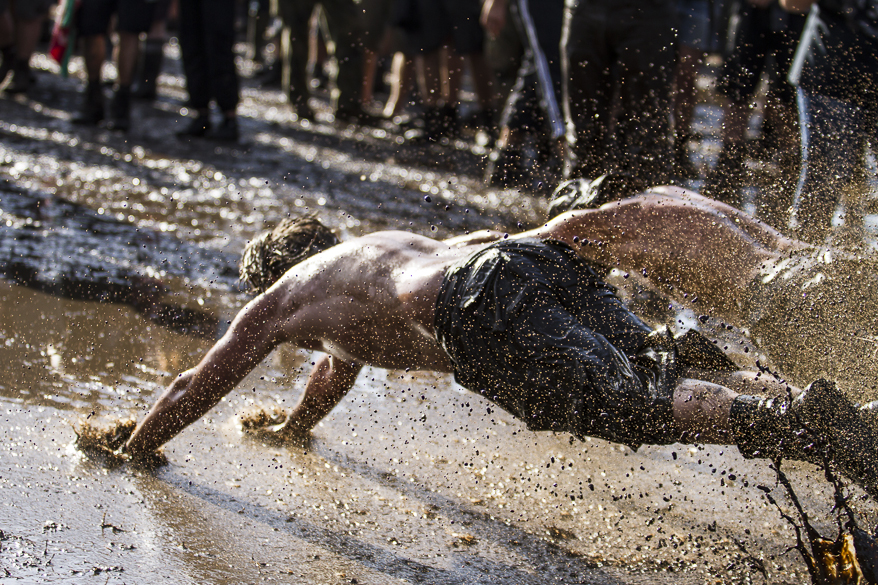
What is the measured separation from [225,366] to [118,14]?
4.83m

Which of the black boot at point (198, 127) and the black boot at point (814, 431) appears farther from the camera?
the black boot at point (198, 127)

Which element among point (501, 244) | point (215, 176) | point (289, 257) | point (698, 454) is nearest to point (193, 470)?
point (289, 257)

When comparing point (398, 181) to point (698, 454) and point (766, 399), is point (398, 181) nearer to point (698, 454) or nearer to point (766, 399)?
point (698, 454)

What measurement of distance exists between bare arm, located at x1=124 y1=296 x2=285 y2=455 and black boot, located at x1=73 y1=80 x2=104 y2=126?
4.77 m

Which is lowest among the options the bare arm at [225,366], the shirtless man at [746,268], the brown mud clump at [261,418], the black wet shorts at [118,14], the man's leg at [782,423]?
the brown mud clump at [261,418]

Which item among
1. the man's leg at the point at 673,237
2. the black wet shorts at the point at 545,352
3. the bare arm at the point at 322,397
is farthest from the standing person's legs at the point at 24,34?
the black wet shorts at the point at 545,352

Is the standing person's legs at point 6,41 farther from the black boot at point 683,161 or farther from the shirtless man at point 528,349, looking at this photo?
the shirtless man at point 528,349

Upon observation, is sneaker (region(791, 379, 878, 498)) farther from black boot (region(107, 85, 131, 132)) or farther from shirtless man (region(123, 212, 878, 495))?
black boot (region(107, 85, 131, 132))

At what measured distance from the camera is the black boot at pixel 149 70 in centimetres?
738

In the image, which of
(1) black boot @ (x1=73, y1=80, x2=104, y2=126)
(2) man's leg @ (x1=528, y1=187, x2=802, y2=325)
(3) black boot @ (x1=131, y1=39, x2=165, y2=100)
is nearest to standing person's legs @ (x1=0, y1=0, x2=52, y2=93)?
(3) black boot @ (x1=131, y1=39, x2=165, y2=100)

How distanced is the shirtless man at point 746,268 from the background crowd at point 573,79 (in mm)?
426

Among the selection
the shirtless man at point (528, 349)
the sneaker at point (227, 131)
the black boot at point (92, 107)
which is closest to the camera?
the shirtless man at point (528, 349)

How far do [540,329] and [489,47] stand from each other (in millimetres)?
4542

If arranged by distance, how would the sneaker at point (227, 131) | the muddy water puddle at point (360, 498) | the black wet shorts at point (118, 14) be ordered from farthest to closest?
the sneaker at point (227, 131) → the black wet shorts at point (118, 14) → the muddy water puddle at point (360, 498)
